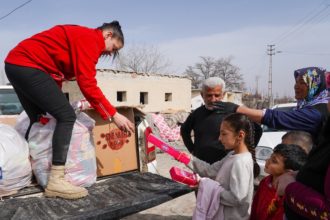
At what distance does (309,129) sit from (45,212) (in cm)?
182

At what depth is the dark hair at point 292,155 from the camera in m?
2.20

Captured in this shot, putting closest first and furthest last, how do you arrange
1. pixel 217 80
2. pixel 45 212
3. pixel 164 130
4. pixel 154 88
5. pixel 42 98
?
pixel 45 212 < pixel 42 98 < pixel 217 80 < pixel 164 130 < pixel 154 88

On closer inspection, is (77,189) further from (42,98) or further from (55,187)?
(42,98)

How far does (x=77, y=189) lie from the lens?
2.36m

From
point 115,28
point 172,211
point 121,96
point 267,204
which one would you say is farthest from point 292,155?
point 121,96

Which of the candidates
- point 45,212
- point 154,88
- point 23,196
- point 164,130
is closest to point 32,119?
point 23,196

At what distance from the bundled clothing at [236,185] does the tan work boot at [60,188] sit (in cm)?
85

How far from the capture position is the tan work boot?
2.31 metres

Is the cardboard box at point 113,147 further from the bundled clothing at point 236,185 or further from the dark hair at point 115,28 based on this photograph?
the bundled clothing at point 236,185

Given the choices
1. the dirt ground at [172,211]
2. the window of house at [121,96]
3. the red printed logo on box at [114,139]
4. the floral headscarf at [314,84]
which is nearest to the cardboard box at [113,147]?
the red printed logo on box at [114,139]

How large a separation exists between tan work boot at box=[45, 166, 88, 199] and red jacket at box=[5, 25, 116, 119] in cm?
51

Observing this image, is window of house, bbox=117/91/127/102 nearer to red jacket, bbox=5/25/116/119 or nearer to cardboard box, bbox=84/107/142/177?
cardboard box, bbox=84/107/142/177

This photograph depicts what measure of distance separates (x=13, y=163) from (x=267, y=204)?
1.79 m

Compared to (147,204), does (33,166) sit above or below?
above
